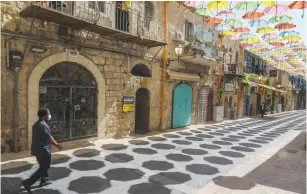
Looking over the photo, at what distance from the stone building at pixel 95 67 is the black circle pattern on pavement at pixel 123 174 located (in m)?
3.00

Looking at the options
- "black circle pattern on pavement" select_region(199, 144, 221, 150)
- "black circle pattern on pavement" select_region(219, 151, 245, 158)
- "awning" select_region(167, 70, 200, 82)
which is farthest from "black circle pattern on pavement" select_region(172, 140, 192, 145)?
"awning" select_region(167, 70, 200, 82)

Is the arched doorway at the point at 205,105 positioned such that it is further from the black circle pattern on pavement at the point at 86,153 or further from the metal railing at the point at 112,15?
the black circle pattern on pavement at the point at 86,153

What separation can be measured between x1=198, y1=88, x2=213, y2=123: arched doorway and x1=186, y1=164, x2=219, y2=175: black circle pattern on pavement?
8.58 meters

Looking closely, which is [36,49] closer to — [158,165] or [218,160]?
[158,165]

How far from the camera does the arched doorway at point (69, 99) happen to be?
6887mm

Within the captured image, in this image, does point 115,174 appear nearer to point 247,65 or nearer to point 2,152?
point 2,152

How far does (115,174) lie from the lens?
16.7 ft

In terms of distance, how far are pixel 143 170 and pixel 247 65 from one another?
19896 millimetres

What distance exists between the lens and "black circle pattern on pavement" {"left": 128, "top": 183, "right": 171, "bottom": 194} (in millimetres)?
4254

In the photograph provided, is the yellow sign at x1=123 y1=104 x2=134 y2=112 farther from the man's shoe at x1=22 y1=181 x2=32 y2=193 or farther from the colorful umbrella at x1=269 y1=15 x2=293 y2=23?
the colorful umbrella at x1=269 y1=15 x2=293 y2=23

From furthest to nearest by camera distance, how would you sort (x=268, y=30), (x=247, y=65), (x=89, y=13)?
(x=247, y=65) < (x=268, y=30) < (x=89, y=13)

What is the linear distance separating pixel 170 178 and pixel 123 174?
46.3 inches

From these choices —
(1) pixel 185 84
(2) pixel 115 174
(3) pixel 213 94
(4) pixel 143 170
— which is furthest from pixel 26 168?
(3) pixel 213 94

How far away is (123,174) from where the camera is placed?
16.8 ft
